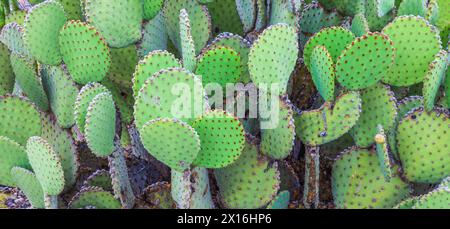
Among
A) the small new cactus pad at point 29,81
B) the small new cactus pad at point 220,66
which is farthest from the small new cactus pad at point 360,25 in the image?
the small new cactus pad at point 29,81

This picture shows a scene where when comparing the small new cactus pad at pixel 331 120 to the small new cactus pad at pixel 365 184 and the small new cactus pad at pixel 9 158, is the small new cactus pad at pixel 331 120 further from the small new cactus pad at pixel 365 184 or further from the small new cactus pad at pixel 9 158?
the small new cactus pad at pixel 9 158

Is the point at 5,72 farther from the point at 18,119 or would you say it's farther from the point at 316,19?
the point at 316,19

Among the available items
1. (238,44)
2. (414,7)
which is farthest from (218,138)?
(414,7)

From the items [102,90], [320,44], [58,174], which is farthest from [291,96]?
[58,174]

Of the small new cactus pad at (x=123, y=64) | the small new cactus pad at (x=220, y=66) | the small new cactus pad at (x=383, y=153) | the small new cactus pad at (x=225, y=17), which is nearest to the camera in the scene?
the small new cactus pad at (x=383, y=153)

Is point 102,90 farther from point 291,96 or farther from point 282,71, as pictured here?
point 291,96

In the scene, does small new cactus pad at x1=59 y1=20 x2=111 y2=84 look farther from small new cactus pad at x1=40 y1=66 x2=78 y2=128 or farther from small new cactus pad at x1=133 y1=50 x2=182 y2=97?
small new cactus pad at x1=133 y1=50 x2=182 y2=97
